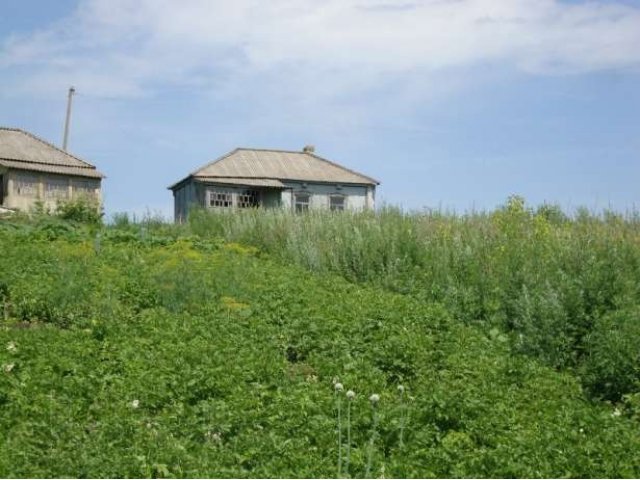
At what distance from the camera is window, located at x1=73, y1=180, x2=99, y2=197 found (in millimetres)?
36881

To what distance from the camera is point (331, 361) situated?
7.75 m

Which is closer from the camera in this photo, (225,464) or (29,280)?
(225,464)

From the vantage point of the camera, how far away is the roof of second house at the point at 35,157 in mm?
35031

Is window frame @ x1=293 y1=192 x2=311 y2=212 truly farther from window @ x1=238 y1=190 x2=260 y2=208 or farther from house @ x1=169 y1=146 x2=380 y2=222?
window @ x1=238 y1=190 x2=260 y2=208

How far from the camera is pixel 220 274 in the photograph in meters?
11.4

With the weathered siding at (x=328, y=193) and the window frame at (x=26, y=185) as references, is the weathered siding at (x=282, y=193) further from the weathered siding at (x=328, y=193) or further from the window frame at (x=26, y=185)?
the window frame at (x=26, y=185)

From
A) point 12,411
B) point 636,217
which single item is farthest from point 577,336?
point 636,217

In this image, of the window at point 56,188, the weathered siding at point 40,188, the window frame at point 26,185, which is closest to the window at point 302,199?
the weathered siding at point 40,188

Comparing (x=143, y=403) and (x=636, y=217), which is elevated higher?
(x=636, y=217)

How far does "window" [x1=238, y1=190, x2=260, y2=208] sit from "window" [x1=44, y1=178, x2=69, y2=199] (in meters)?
7.44

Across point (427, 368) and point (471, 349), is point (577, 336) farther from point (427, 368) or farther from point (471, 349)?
point (427, 368)

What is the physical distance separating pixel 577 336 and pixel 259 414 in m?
3.90

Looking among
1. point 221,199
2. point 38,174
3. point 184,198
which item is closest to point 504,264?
point 221,199

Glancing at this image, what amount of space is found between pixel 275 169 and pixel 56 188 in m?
9.03
